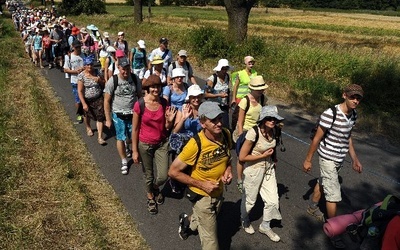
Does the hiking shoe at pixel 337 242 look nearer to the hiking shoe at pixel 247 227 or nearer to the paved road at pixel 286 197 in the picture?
the paved road at pixel 286 197

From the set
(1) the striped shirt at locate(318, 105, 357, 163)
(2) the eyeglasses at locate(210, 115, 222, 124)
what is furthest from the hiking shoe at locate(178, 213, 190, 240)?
(1) the striped shirt at locate(318, 105, 357, 163)

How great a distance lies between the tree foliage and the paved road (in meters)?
41.8

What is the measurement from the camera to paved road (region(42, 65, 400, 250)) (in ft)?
14.9

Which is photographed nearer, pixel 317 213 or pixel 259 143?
pixel 259 143

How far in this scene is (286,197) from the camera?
5535 millimetres

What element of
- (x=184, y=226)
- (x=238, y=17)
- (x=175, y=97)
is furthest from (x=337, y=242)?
(x=238, y=17)

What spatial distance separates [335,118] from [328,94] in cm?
676

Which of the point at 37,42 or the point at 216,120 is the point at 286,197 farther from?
the point at 37,42

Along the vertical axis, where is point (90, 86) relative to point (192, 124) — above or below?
below

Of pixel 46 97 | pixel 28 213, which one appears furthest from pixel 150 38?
pixel 28 213

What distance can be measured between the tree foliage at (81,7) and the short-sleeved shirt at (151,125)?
147ft

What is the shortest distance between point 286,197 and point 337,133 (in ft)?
5.34

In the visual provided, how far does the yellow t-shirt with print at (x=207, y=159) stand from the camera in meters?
3.50

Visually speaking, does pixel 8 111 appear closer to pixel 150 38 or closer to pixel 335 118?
pixel 335 118
